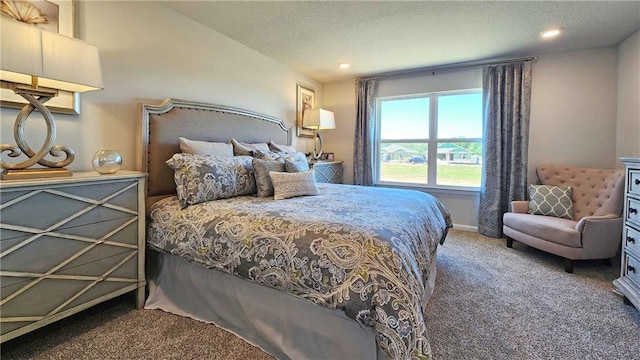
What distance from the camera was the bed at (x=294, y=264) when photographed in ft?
3.83

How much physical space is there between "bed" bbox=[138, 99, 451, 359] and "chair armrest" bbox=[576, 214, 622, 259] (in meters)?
1.39

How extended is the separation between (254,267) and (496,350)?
4.70 ft

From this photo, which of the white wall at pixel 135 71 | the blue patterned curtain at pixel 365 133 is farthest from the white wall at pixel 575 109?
the white wall at pixel 135 71

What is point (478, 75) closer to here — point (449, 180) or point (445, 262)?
point (449, 180)

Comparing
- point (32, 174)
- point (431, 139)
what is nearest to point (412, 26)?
point (431, 139)

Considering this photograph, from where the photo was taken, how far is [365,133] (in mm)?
4559

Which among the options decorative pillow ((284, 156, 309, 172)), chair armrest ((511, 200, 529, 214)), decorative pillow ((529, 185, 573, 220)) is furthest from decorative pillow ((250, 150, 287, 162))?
decorative pillow ((529, 185, 573, 220))

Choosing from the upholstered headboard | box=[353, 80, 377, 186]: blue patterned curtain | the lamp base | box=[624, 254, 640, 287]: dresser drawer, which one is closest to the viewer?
the lamp base

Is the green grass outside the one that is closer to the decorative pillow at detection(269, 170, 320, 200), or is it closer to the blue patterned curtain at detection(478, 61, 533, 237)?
the blue patterned curtain at detection(478, 61, 533, 237)

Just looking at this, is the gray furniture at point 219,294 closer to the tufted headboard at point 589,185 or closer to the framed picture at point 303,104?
the framed picture at point 303,104

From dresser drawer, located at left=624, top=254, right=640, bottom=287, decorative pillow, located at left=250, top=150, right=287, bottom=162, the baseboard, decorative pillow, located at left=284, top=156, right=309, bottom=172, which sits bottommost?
the baseboard

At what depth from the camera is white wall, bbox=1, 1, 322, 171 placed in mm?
1991

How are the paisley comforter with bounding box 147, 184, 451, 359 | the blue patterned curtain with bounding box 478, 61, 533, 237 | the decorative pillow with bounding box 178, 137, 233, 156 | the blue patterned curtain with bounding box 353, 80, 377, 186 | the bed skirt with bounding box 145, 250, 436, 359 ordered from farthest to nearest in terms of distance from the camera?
1. the blue patterned curtain with bounding box 353, 80, 377, 186
2. the blue patterned curtain with bounding box 478, 61, 533, 237
3. the decorative pillow with bounding box 178, 137, 233, 156
4. the bed skirt with bounding box 145, 250, 436, 359
5. the paisley comforter with bounding box 147, 184, 451, 359

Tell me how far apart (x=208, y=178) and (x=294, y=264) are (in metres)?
1.09
